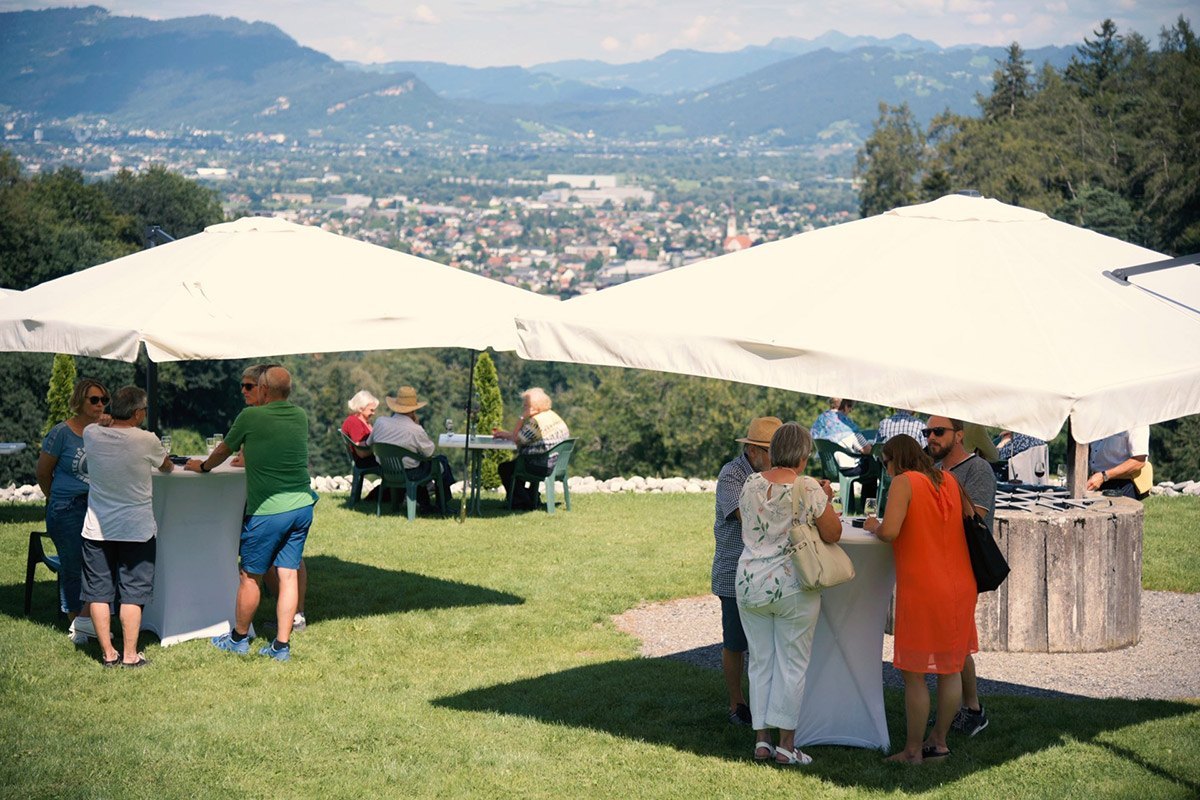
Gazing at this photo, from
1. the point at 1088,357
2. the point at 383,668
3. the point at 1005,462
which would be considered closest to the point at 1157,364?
the point at 1088,357

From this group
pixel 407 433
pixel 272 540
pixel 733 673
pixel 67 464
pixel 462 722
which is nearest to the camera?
pixel 733 673

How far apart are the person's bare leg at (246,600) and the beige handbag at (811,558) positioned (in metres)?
3.49

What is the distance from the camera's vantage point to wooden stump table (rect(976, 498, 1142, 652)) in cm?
795

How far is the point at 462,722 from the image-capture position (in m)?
6.61

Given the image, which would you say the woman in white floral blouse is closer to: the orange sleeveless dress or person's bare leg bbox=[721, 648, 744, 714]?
the orange sleeveless dress

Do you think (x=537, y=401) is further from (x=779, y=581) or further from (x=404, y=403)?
(x=779, y=581)

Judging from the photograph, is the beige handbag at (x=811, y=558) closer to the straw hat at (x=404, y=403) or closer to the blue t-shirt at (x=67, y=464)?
the blue t-shirt at (x=67, y=464)

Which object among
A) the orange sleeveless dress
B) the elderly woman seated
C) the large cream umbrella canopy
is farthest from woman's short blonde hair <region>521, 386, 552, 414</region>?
the orange sleeveless dress

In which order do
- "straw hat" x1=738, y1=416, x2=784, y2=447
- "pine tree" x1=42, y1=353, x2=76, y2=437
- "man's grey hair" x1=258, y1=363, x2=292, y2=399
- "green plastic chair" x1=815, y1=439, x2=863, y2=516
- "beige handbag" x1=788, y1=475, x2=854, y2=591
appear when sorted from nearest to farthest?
"beige handbag" x1=788, y1=475, x2=854, y2=591
"straw hat" x1=738, y1=416, x2=784, y2=447
"man's grey hair" x1=258, y1=363, x2=292, y2=399
"green plastic chair" x1=815, y1=439, x2=863, y2=516
"pine tree" x1=42, y1=353, x2=76, y2=437

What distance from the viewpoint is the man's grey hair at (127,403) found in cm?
743

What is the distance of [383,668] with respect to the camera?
7.69 metres

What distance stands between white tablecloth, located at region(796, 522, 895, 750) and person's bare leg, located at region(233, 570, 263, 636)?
334 centimetres

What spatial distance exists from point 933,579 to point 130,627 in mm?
4578

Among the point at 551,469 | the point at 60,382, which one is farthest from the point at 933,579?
the point at 60,382
